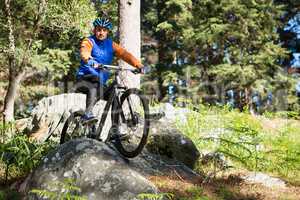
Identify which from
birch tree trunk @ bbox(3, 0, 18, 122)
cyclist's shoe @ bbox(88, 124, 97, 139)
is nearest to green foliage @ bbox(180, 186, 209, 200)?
cyclist's shoe @ bbox(88, 124, 97, 139)

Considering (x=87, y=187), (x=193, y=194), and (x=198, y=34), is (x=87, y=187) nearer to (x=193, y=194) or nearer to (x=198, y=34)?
(x=193, y=194)

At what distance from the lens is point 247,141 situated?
10.9 meters

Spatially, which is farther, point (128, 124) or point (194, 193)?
point (128, 124)

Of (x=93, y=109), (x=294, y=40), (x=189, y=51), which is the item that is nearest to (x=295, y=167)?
(x=93, y=109)

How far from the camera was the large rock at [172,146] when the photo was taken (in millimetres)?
9203

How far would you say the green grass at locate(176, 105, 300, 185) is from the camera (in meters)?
8.86

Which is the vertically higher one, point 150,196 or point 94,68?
point 94,68

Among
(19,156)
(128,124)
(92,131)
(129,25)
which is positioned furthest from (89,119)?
(129,25)

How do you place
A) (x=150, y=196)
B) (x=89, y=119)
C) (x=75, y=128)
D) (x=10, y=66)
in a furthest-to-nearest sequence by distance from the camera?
(x=10, y=66), (x=75, y=128), (x=89, y=119), (x=150, y=196)

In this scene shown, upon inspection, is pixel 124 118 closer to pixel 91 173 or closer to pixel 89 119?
pixel 89 119

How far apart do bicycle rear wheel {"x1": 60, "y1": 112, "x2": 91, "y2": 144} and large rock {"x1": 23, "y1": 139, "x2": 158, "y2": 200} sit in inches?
42.6

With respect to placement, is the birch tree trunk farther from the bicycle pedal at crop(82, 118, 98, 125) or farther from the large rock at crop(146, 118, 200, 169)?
the bicycle pedal at crop(82, 118, 98, 125)

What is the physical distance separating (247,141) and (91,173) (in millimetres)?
5497

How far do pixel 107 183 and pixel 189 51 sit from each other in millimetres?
24228
